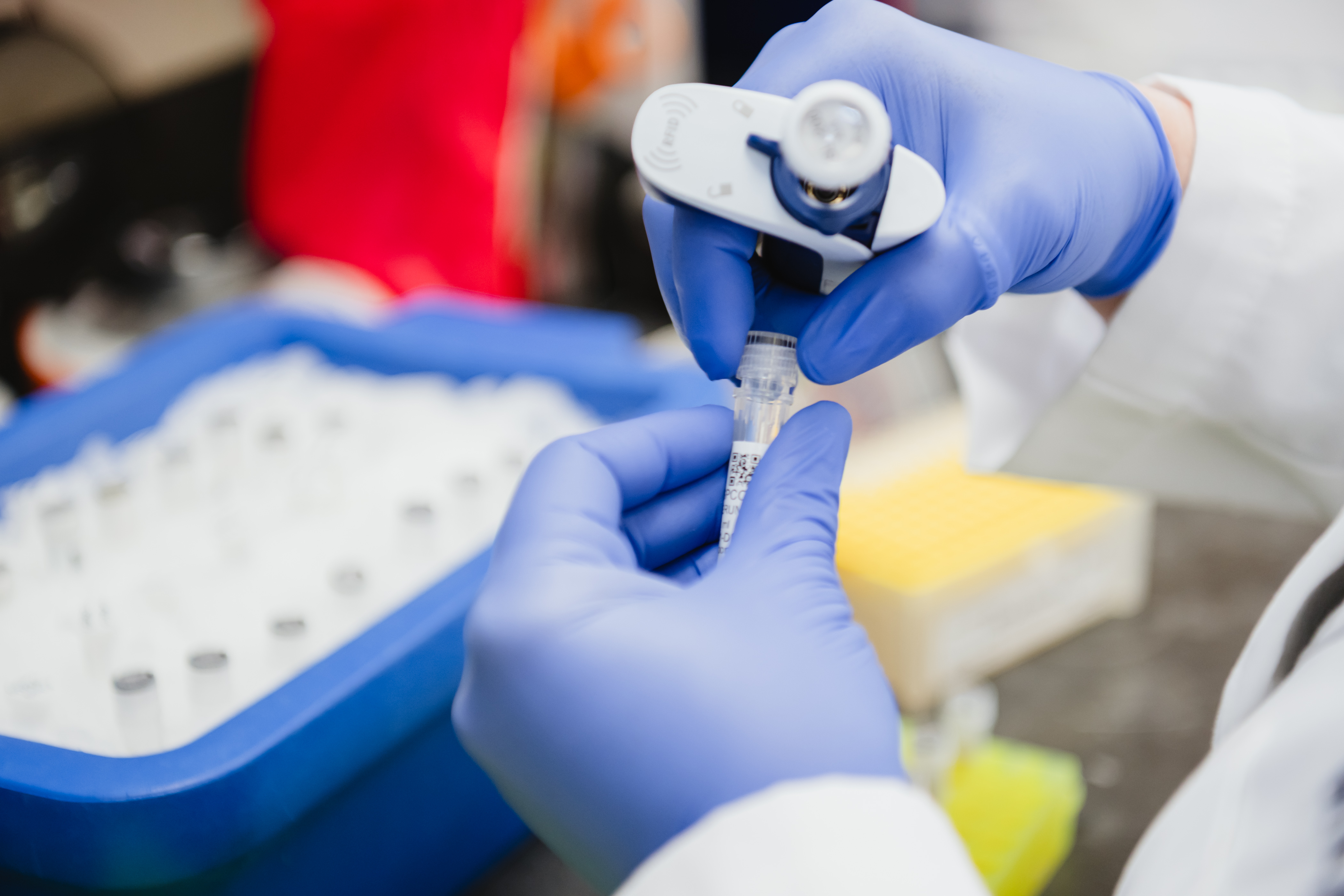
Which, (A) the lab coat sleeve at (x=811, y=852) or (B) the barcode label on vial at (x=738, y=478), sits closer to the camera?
(A) the lab coat sleeve at (x=811, y=852)

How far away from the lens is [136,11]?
55.2 inches

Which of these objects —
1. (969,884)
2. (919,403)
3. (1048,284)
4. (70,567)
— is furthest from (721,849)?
(919,403)

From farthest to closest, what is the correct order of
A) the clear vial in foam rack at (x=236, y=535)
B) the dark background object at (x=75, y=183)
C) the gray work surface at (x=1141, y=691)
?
the dark background object at (x=75, y=183) → the gray work surface at (x=1141, y=691) → the clear vial in foam rack at (x=236, y=535)

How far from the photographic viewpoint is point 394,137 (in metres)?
1.35

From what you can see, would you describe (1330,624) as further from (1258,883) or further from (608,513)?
(608,513)

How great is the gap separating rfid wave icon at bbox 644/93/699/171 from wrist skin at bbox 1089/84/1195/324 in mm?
373

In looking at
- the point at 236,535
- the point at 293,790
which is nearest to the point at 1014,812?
the point at 293,790

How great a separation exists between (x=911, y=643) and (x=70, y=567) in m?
0.65

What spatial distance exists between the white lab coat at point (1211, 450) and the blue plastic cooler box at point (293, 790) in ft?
0.82

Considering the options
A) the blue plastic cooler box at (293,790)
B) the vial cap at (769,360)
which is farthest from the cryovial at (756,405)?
the blue plastic cooler box at (293,790)

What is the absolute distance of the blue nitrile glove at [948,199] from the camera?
47 cm

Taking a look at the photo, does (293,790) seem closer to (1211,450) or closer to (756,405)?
(756,405)

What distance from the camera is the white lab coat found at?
351 millimetres

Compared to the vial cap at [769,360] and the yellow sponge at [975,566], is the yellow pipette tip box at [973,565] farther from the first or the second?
the vial cap at [769,360]
